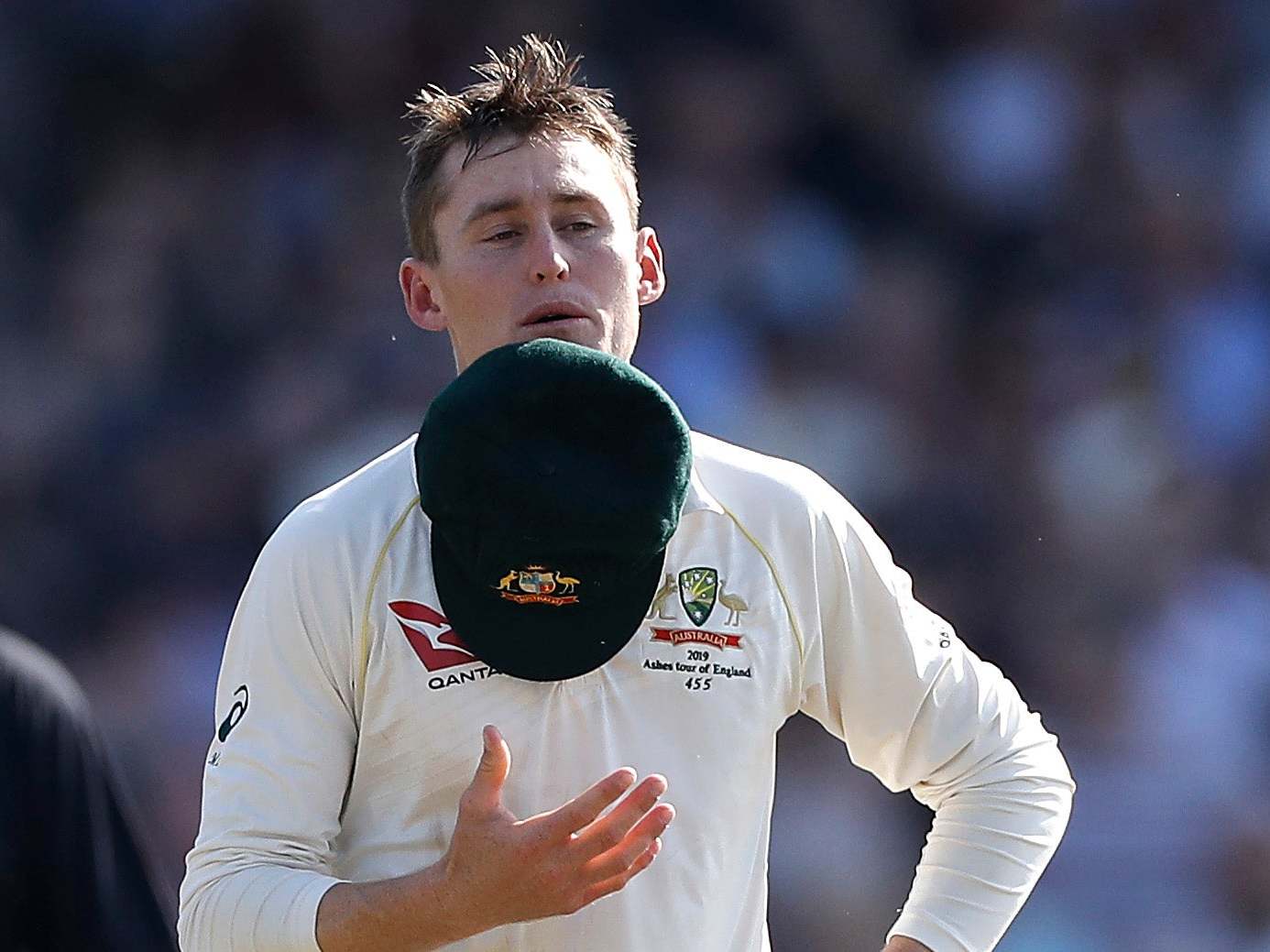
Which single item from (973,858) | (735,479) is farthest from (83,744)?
(973,858)

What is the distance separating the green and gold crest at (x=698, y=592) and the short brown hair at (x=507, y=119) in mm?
627

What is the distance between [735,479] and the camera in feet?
9.43

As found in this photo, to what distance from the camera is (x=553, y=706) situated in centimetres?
264

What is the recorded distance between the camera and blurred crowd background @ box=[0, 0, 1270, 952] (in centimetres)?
591

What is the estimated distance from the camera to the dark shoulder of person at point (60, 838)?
2021 millimetres

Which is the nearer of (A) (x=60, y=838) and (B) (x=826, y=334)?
(A) (x=60, y=838)

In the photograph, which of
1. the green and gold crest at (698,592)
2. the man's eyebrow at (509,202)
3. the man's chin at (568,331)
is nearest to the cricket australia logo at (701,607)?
the green and gold crest at (698,592)

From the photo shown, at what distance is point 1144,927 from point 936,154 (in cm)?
264

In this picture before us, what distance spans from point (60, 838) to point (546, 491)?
2.62 ft

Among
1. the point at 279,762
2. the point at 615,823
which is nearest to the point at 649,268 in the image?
the point at 279,762

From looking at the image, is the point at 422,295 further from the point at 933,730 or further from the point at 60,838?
the point at 60,838

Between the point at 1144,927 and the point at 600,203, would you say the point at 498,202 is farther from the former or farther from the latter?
the point at 1144,927

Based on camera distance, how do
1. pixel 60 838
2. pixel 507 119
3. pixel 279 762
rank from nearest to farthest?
pixel 60 838, pixel 279 762, pixel 507 119

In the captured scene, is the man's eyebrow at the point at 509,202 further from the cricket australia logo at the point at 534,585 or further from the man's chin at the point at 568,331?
the cricket australia logo at the point at 534,585
